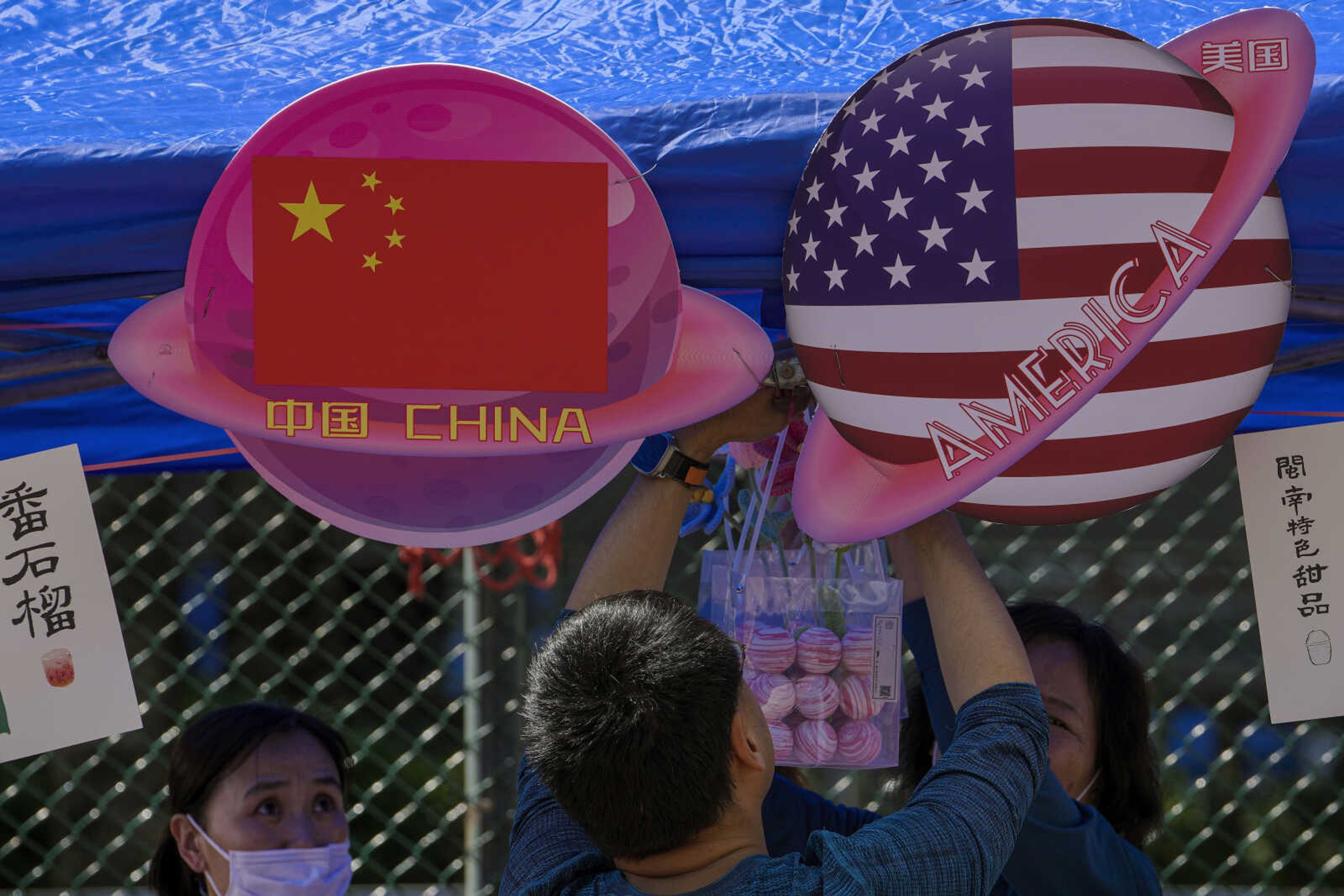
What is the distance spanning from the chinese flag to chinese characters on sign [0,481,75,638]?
497 mm

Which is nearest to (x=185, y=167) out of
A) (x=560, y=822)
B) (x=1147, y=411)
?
(x=560, y=822)

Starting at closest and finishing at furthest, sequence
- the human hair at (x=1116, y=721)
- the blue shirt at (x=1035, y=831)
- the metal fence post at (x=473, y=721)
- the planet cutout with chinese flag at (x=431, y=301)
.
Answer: the planet cutout with chinese flag at (x=431, y=301)
the blue shirt at (x=1035, y=831)
the human hair at (x=1116, y=721)
the metal fence post at (x=473, y=721)

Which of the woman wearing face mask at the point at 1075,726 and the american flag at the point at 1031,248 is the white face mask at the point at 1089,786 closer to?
the woman wearing face mask at the point at 1075,726

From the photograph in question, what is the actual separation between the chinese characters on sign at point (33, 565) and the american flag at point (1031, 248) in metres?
0.90

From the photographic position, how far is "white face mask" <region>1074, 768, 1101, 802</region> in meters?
1.55

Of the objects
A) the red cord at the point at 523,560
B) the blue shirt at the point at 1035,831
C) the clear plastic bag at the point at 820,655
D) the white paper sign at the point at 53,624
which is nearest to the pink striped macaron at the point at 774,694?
the clear plastic bag at the point at 820,655

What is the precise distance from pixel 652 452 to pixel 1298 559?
28.5 inches

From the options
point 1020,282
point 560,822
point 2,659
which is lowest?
point 560,822

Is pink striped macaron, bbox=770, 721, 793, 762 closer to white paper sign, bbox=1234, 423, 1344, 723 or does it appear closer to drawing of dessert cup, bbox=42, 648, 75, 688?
white paper sign, bbox=1234, 423, 1344, 723

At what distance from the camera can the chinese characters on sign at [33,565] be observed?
52.1 inches

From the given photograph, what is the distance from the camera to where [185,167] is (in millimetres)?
1046

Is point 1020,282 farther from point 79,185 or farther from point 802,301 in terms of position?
point 79,185

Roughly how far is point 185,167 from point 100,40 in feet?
1.34

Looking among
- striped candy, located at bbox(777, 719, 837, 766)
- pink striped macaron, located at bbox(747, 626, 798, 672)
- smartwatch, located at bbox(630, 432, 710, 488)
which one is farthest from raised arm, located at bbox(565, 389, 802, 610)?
striped candy, located at bbox(777, 719, 837, 766)
